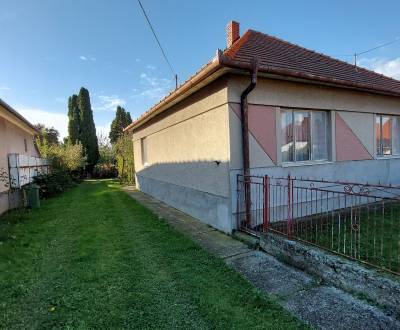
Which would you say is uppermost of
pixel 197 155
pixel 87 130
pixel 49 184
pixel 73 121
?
pixel 73 121

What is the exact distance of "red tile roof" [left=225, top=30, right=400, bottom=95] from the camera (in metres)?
6.62

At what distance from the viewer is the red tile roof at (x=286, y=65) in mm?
5857

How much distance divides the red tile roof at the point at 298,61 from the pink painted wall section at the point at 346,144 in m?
1.23

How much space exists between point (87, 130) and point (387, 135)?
28366 mm

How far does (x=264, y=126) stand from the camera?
6469 mm

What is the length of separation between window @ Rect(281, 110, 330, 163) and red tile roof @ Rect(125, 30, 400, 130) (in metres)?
0.98

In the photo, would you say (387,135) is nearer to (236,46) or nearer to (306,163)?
(306,163)

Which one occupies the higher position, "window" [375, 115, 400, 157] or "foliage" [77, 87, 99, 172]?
"foliage" [77, 87, 99, 172]

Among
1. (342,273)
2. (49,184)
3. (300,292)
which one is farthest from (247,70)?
(49,184)

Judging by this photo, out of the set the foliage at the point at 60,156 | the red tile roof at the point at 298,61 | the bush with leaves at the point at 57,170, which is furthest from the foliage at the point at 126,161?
the red tile roof at the point at 298,61

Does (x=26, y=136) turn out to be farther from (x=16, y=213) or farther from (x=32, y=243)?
(x=32, y=243)

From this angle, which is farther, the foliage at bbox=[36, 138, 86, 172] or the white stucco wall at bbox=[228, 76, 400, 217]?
the foliage at bbox=[36, 138, 86, 172]

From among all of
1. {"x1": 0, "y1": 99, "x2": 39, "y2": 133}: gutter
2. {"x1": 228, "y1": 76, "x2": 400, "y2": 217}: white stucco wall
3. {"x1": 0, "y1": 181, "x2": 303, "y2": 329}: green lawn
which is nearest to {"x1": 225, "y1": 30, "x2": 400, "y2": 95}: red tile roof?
{"x1": 228, "y1": 76, "x2": 400, "y2": 217}: white stucco wall

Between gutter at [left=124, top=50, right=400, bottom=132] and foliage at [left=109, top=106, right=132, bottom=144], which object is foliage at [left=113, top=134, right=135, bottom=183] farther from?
foliage at [left=109, top=106, right=132, bottom=144]
